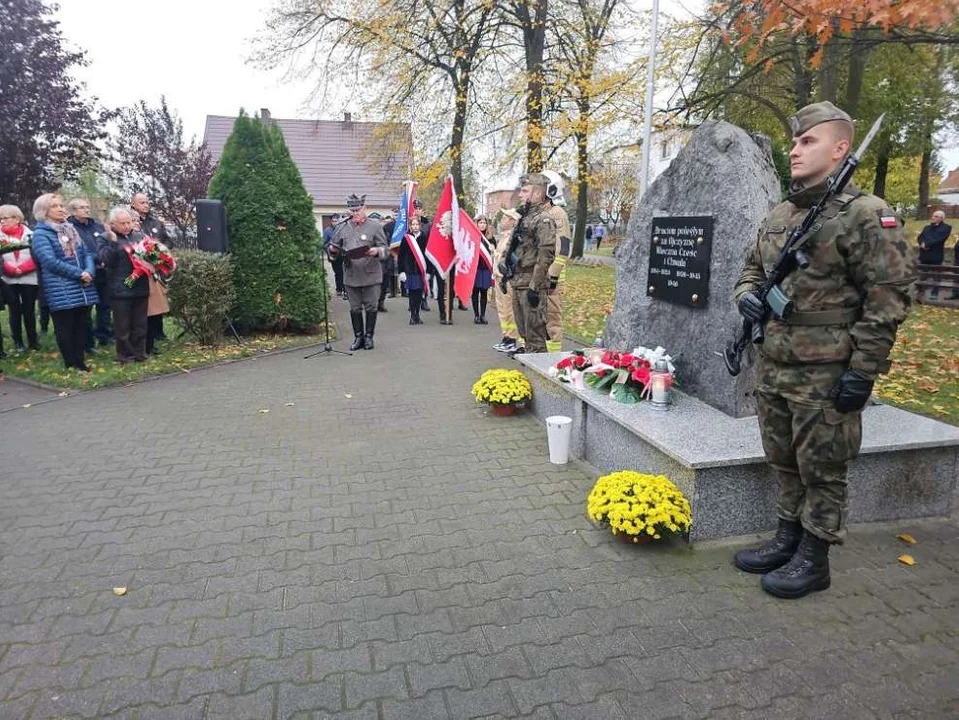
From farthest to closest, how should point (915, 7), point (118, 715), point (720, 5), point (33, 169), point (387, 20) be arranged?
point (387, 20)
point (33, 169)
point (720, 5)
point (915, 7)
point (118, 715)

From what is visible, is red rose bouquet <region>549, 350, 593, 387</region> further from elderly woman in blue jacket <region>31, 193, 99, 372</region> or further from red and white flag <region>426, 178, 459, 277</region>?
elderly woman in blue jacket <region>31, 193, 99, 372</region>

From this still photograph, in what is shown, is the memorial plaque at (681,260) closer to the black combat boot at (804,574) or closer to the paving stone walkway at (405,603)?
the paving stone walkway at (405,603)

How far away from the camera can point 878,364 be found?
2760 millimetres

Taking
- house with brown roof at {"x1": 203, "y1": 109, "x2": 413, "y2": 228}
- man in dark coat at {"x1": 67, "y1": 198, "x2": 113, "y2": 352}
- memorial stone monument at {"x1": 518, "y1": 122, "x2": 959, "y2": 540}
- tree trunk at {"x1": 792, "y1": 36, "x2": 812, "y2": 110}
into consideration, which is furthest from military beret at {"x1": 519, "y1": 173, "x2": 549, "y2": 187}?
house with brown roof at {"x1": 203, "y1": 109, "x2": 413, "y2": 228}

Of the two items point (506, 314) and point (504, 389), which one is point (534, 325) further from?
point (506, 314)

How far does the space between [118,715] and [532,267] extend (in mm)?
5637

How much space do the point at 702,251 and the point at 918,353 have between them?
20.1 feet

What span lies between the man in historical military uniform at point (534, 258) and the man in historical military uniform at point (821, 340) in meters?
3.51

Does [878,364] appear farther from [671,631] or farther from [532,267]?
[532,267]

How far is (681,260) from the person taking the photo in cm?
471

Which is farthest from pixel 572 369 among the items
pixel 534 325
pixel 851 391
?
pixel 851 391

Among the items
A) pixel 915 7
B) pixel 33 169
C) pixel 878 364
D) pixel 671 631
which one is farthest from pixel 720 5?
pixel 33 169

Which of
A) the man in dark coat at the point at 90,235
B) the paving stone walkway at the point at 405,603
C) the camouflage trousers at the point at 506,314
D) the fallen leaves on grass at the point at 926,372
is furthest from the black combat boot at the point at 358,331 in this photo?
the fallen leaves on grass at the point at 926,372

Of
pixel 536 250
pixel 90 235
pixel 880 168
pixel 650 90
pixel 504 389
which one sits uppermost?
pixel 880 168
